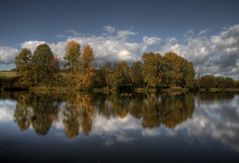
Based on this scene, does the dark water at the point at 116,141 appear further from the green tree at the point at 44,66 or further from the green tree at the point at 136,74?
the green tree at the point at 136,74

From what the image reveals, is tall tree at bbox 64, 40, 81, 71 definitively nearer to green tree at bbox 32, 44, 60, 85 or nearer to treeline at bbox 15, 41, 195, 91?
treeline at bbox 15, 41, 195, 91

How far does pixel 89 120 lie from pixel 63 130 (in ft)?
16.4

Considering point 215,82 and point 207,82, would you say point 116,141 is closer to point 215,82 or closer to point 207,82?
point 207,82

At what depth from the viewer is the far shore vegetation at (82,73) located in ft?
293

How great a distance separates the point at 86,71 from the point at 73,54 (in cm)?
706

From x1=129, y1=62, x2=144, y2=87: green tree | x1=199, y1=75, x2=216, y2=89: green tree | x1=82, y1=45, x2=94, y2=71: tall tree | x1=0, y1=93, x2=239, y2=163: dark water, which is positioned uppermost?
x1=82, y1=45, x2=94, y2=71: tall tree

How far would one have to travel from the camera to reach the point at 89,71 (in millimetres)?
88125

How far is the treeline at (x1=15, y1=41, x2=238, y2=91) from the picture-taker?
89250 millimetres

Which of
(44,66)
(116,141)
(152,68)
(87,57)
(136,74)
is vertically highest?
(87,57)

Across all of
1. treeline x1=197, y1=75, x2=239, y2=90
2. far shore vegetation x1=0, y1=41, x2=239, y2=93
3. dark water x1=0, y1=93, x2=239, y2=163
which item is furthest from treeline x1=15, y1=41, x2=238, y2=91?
dark water x1=0, y1=93, x2=239, y2=163

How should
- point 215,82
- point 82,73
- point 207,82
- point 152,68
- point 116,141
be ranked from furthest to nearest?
point 215,82, point 207,82, point 152,68, point 82,73, point 116,141

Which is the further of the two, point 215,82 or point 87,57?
point 215,82

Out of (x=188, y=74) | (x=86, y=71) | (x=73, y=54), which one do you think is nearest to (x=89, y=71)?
(x=86, y=71)

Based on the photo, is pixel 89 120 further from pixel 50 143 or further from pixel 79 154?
pixel 79 154
